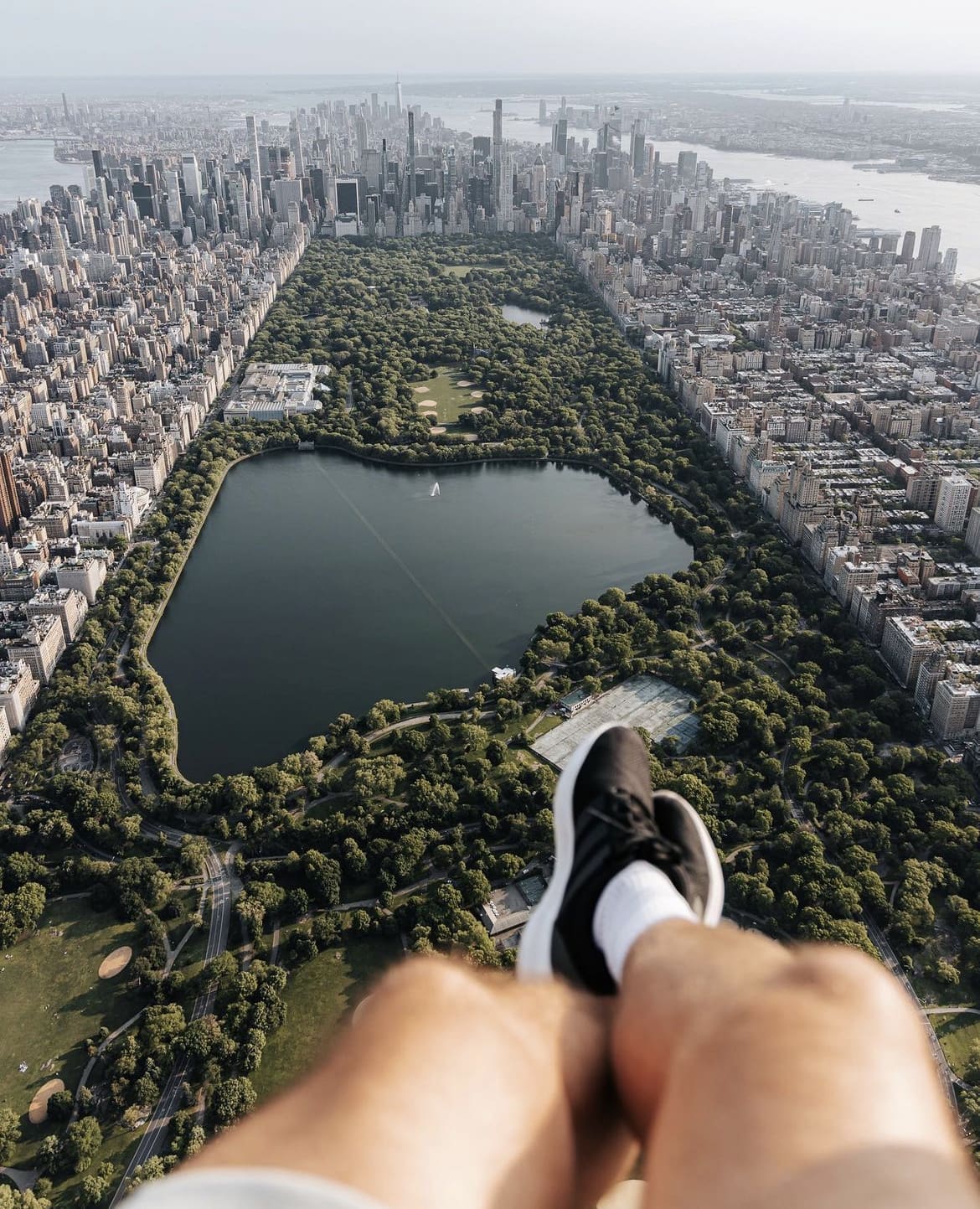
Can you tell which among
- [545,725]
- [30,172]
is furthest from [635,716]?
[30,172]

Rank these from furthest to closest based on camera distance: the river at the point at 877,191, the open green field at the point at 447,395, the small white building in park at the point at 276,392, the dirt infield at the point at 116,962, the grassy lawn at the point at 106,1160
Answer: the river at the point at 877,191
the open green field at the point at 447,395
the small white building in park at the point at 276,392
the dirt infield at the point at 116,962
the grassy lawn at the point at 106,1160

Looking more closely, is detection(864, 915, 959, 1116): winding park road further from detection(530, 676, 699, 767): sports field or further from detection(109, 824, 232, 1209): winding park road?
detection(109, 824, 232, 1209): winding park road

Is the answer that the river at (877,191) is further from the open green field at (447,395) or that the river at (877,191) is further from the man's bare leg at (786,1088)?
the man's bare leg at (786,1088)

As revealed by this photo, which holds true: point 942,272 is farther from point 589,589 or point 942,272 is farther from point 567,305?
point 589,589

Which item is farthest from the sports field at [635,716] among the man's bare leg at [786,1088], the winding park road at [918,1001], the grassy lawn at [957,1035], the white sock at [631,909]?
the man's bare leg at [786,1088]

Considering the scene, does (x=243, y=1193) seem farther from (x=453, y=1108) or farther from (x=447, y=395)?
(x=447, y=395)
